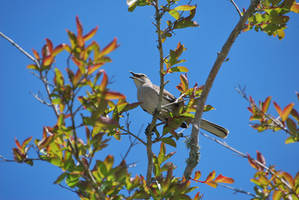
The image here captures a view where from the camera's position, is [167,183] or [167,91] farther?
[167,91]

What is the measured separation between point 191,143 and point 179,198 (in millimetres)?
771

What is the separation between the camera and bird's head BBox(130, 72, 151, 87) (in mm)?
6966

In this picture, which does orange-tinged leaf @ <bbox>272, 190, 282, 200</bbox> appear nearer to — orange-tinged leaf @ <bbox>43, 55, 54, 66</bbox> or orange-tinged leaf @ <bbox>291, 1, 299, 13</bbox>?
orange-tinged leaf @ <bbox>291, 1, 299, 13</bbox>

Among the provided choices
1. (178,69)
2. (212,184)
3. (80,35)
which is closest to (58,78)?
(80,35)

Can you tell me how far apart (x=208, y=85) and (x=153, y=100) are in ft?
8.98

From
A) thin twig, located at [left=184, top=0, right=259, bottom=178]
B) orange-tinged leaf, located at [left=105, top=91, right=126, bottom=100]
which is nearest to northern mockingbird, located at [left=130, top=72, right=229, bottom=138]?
thin twig, located at [left=184, top=0, right=259, bottom=178]

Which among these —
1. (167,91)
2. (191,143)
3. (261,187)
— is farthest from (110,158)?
(167,91)

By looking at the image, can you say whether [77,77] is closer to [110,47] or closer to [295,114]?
[110,47]

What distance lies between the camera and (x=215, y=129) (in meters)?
6.01

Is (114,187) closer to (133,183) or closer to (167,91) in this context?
(133,183)

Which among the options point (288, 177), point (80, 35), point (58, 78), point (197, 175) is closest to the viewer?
point (80, 35)

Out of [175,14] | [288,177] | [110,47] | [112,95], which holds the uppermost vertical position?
[175,14]

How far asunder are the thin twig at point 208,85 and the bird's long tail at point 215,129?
219 cm

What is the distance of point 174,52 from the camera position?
424cm
